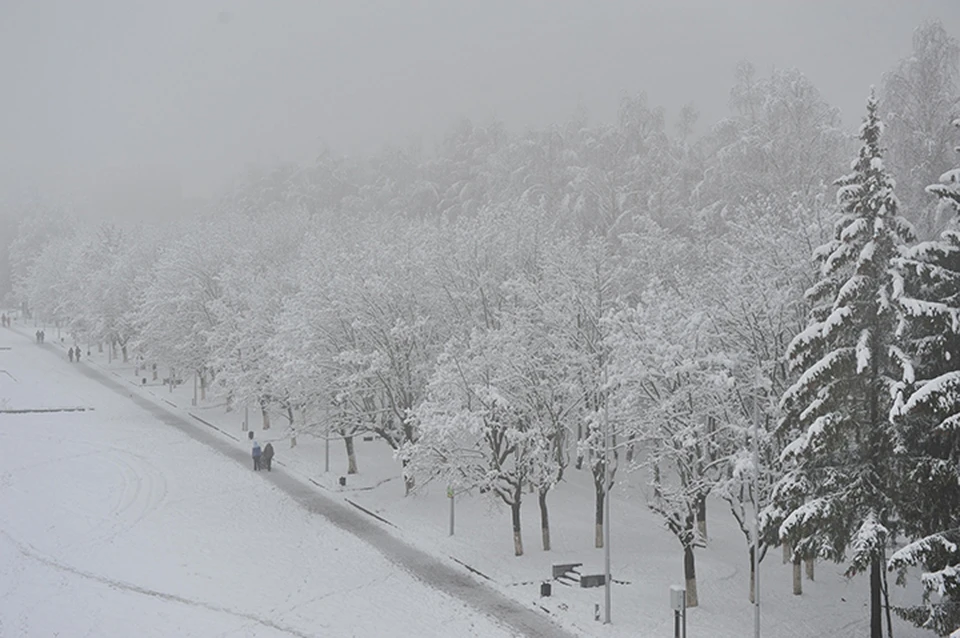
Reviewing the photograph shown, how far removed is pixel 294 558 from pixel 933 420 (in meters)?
19.2

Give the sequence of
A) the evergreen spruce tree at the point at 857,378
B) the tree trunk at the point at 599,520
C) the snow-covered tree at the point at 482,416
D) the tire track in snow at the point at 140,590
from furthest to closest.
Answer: the tree trunk at the point at 599,520
the snow-covered tree at the point at 482,416
the tire track in snow at the point at 140,590
the evergreen spruce tree at the point at 857,378

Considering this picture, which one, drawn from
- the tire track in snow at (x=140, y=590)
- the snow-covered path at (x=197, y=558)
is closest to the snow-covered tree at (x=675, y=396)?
the snow-covered path at (x=197, y=558)

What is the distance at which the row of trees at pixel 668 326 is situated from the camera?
17.2 m

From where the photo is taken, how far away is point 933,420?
16.7m

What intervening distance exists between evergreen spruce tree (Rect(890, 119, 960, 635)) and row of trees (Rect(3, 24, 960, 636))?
6 cm

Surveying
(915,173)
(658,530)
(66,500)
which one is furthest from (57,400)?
(915,173)

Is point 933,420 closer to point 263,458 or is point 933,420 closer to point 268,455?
point 268,455

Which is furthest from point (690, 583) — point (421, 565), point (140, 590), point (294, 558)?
point (140, 590)

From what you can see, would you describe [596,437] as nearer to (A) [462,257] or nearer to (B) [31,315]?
(A) [462,257]

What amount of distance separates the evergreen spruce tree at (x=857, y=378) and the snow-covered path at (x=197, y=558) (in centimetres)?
768

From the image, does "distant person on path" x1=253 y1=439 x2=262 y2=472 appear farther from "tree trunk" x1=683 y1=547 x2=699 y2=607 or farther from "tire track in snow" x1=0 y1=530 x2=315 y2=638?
"tree trunk" x1=683 y1=547 x2=699 y2=607

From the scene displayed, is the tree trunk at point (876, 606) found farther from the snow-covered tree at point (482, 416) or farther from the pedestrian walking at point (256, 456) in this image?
the pedestrian walking at point (256, 456)

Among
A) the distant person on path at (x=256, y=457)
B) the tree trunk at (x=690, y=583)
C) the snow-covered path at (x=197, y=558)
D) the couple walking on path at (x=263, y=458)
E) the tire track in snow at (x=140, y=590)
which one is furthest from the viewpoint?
the couple walking on path at (x=263, y=458)

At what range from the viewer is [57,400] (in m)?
53.3
